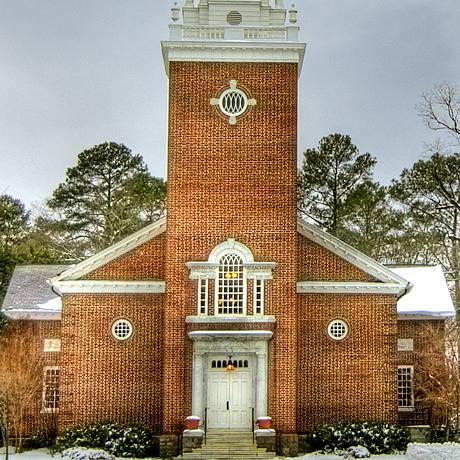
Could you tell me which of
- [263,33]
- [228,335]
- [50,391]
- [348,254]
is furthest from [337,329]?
[50,391]

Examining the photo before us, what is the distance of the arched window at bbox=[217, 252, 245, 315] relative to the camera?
24859mm

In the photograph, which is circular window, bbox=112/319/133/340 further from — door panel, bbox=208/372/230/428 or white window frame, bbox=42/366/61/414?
white window frame, bbox=42/366/61/414

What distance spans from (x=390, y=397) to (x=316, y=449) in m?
3.25

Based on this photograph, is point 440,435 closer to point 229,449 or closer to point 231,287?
point 229,449

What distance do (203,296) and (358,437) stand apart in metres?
6.85

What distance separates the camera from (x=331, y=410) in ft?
84.8

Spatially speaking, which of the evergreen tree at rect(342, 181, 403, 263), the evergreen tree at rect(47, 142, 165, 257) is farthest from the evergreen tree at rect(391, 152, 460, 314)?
the evergreen tree at rect(47, 142, 165, 257)

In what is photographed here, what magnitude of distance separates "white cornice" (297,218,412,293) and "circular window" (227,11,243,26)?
722cm

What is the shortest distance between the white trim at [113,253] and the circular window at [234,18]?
7.28 metres

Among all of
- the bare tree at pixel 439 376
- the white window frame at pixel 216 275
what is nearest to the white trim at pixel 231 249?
the white window frame at pixel 216 275

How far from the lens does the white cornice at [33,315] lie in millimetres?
29047

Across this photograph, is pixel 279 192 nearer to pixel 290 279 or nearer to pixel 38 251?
pixel 290 279

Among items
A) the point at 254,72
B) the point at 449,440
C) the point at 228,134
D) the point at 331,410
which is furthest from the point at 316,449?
the point at 254,72

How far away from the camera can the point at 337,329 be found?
86.5 feet
